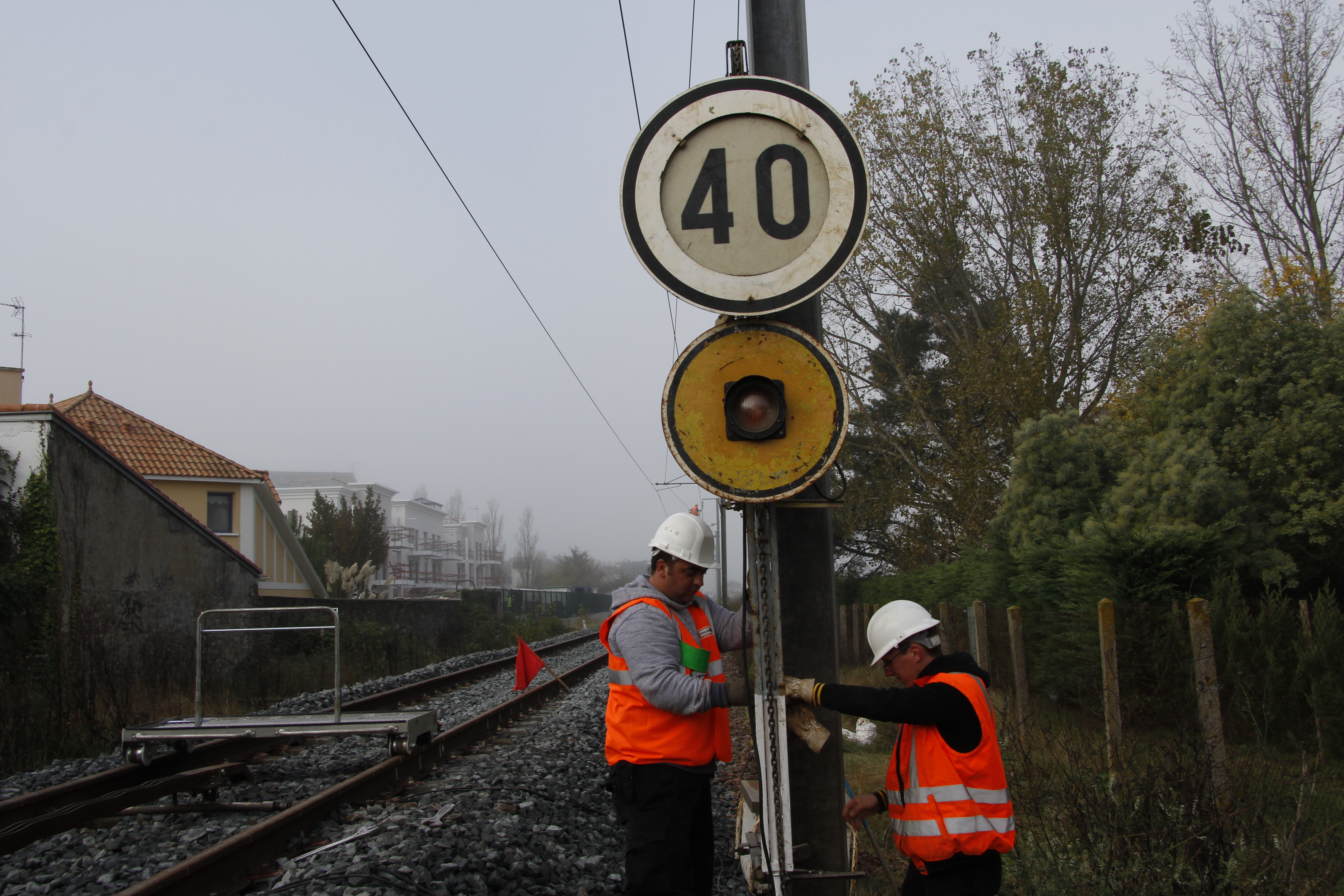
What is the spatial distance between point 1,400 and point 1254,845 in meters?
27.0

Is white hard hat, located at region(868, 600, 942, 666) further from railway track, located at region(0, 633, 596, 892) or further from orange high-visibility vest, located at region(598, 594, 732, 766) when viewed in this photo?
railway track, located at region(0, 633, 596, 892)

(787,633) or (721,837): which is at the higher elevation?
(787,633)

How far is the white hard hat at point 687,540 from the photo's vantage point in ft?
11.1

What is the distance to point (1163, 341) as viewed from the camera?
18734 millimetres

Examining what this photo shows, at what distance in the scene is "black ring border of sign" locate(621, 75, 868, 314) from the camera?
2.70 m

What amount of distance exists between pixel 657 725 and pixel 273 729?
5.48 metres

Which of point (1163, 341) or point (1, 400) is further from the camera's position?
point (1, 400)

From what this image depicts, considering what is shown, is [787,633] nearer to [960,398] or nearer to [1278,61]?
[960,398]

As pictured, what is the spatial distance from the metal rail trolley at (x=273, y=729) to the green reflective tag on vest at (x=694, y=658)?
4.69 m

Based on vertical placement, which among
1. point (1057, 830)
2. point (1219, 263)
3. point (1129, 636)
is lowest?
point (1057, 830)

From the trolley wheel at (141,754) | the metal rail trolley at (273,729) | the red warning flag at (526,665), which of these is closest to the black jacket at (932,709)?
the red warning flag at (526,665)

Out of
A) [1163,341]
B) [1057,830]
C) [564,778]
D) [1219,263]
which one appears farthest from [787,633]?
[1219,263]

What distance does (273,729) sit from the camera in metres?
7.55

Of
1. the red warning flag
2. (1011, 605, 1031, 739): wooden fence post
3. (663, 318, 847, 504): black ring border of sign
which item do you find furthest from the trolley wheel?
(1011, 605, 1031, 739): wooden fence post
